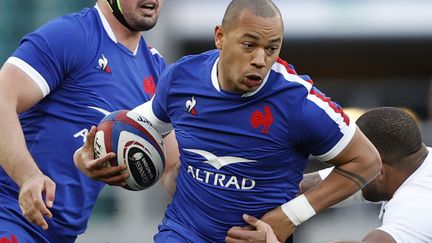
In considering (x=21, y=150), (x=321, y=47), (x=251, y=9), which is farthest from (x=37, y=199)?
(x=321, y=47)

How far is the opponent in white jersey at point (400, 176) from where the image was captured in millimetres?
6172

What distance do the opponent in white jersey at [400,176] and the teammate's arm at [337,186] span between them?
479 mm

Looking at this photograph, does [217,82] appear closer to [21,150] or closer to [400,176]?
[21,150]

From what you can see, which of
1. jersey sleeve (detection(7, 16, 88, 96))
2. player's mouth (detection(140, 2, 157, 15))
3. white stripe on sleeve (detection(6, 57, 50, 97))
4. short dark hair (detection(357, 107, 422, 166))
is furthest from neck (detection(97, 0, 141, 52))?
short dark hair (detection(357, 107, 422, 166))

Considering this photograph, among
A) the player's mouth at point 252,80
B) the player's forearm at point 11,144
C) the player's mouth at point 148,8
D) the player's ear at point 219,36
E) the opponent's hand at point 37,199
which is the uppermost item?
the player's ear at point 219,36

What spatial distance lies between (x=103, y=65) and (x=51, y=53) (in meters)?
0.40

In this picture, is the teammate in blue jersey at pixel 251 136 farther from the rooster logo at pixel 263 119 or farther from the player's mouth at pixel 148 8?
the player's mouth at pixel 148 8

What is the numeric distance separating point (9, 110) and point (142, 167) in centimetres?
79

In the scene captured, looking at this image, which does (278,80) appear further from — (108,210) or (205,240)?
(108,210)

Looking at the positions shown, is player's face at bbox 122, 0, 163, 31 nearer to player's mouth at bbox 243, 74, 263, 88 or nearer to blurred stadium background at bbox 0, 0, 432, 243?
player's mouth at bbox 243, 74, 263, 88

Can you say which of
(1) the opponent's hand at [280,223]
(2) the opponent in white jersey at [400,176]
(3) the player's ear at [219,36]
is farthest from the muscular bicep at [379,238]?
(3) the player's ear at [219,36]

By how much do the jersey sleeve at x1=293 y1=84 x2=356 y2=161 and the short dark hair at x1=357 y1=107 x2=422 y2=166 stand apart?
777 millimetres

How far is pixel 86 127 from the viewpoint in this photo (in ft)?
21.2

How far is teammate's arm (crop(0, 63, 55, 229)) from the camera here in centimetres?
570
